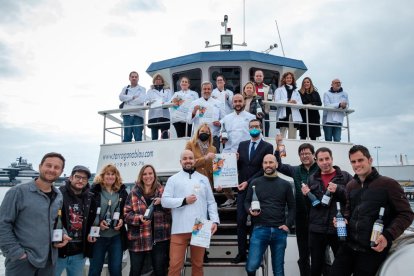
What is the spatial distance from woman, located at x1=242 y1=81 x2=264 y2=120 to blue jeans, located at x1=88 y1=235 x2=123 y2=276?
11.0 feet

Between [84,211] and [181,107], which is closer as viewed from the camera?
[84,211]

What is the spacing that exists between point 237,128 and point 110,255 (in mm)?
3009

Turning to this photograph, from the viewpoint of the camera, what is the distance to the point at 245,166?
18.7ft

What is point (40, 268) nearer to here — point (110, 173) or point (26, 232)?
point (26, 232)

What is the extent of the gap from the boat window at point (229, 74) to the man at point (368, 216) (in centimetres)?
664

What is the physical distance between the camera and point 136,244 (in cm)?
476

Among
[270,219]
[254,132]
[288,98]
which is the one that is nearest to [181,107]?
[288,98]

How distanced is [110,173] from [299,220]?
110 inches

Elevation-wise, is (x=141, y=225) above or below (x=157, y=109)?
below

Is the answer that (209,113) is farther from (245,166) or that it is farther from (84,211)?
(84,211)

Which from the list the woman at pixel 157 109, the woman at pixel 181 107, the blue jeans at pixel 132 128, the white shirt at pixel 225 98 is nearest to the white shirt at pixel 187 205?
the woman at pixel 181 107

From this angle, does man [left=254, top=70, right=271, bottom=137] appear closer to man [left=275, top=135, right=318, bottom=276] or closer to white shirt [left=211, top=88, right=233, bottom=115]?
white shirt [left=211, top=88, right=233, bottom=115]

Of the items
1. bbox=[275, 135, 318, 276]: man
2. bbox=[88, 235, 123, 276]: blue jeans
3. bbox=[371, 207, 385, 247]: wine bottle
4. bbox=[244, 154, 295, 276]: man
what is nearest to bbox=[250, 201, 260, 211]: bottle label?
bbox=[244, 154, 295, 276]: man

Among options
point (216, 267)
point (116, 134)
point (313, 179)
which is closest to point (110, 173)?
point (216, 267)
